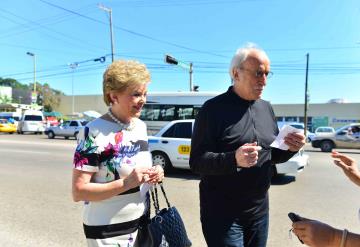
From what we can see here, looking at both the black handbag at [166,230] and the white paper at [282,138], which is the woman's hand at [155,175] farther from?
the white paper at [282,138]

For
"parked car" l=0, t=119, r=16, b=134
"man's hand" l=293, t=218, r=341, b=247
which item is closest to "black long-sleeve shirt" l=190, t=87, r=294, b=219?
"man's hand" l=293, t=218, r=341, b=247

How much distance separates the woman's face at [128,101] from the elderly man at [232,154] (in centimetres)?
55

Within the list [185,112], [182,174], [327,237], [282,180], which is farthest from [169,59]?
[327,237]

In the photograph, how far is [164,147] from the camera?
34.0ft

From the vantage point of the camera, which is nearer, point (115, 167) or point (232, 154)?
point (115, 167)

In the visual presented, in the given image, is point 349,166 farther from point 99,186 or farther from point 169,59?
point 169,59

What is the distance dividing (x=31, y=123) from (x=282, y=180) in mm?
33461

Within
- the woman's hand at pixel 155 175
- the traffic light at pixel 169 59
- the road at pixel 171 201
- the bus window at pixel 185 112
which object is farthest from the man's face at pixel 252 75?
the traffic light at pixel 169 59

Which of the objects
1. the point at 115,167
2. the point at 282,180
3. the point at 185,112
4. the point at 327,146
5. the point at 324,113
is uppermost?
the point at 185,112

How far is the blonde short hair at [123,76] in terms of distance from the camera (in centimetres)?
214

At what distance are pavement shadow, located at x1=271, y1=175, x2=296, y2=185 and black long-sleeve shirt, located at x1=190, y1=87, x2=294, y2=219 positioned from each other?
6.87 metres

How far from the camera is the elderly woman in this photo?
207cm

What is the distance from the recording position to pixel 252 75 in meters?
2.59

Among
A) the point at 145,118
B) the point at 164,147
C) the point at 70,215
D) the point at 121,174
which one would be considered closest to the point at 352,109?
the point at 145,118
